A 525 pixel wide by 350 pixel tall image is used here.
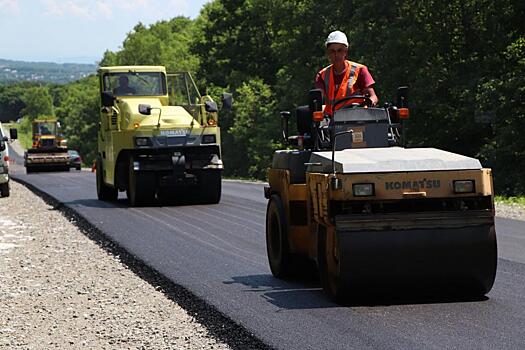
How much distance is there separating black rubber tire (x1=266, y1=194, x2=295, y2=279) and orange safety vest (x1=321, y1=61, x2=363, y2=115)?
1155mm

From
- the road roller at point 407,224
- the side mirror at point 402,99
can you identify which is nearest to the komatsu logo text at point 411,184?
the road roller at point 407,224

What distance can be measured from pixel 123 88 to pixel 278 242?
13740 mm

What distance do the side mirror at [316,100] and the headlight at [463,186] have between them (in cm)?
171

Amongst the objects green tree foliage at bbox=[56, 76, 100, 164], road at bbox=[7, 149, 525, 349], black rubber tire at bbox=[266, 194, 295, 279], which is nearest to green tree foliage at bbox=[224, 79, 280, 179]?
road at bbox=[7, 149, 525, 349]

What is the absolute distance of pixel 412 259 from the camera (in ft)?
29.4

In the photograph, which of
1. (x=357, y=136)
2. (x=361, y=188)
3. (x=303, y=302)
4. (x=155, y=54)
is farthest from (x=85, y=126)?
(x=361, y=188)

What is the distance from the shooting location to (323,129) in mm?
10289

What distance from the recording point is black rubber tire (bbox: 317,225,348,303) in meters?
9.15

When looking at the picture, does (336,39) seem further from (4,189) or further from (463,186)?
(4,189)

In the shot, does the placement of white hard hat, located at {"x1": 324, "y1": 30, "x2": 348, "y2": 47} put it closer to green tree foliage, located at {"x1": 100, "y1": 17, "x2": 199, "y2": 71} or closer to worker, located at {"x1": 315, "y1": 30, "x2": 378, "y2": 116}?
worker, located at {"x1": 315, "y1": 30, "x2": 378, "y2": 116}

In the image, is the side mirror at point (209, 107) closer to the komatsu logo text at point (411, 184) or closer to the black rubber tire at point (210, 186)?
the black rubber tire at point (210, 186)

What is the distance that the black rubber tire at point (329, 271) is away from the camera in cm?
915

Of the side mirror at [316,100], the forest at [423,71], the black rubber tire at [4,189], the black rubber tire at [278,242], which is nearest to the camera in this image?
the side mirror at [316,100]

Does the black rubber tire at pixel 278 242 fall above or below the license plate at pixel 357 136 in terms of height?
below
